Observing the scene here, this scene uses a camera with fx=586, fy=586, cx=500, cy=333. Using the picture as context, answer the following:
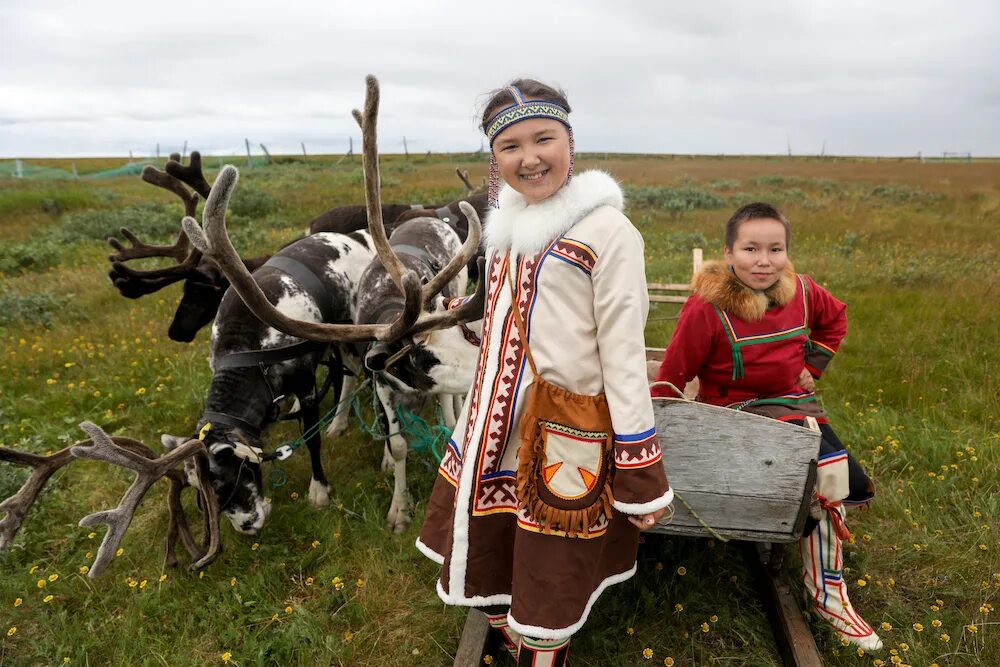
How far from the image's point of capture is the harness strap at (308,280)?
4.27 meters

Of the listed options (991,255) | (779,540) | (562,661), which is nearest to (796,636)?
(779,540)

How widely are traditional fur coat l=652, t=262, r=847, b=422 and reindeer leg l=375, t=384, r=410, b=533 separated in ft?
6.59

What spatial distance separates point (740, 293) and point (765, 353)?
317 mm

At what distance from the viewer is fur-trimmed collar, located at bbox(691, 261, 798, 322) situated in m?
2.78

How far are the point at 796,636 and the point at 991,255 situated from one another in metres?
10.1

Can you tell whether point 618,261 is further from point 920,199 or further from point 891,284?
point 920,199

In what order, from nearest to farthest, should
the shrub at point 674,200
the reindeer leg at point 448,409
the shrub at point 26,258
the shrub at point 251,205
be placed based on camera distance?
1. the reindeer leg at point 448,409
2. the shrub at point 26,258
3. the shrub at point 251,205
4. the shrub at point 674,200

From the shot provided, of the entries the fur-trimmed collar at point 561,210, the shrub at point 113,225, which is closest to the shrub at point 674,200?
the shrub at point 113,225

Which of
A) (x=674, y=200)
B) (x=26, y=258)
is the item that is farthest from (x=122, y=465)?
(x=674, y=200)

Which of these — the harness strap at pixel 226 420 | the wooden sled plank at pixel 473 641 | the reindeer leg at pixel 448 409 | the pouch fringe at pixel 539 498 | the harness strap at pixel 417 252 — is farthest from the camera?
the harness strap at pixel 417 252

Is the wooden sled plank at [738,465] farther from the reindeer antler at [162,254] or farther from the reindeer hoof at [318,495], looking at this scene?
the reindeer antler at [162,254]

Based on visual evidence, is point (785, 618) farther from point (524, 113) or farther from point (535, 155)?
point (524, 113)

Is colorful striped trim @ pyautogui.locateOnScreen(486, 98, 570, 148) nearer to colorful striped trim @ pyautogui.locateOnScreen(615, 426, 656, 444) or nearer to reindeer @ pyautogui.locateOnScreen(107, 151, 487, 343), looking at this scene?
colorful striped trim @ pyautogui.locateOnScreen(615, 426, 656, 444)

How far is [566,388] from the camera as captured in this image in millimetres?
1957
